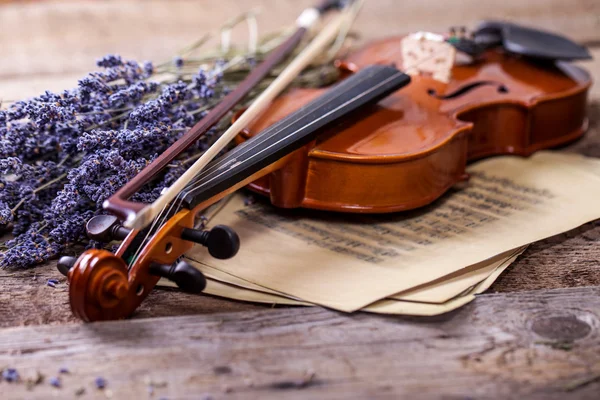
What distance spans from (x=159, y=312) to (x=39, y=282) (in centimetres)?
22

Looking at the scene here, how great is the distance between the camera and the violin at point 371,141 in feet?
2.96

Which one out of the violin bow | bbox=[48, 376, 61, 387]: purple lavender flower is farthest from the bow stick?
bbox=[48, 376, 61, 387]: purple lavender flower

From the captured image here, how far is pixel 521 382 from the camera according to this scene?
830 millimetres

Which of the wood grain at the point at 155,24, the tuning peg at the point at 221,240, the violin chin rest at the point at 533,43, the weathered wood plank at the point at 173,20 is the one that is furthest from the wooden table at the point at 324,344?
the weathered wood plank at the point at 173,20

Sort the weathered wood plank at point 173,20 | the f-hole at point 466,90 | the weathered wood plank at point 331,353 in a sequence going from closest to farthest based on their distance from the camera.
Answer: the weathered wood plank at point 331,353 → the f-hole at point 466,90 → the weathered wood plank at point 173,20

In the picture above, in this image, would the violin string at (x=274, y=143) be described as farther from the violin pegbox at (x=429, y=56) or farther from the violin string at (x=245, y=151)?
the violin pegbox at (x=429, y=56)

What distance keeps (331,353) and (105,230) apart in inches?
14.1

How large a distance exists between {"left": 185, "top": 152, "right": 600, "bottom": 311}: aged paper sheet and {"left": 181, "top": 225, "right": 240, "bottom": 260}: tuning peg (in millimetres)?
135

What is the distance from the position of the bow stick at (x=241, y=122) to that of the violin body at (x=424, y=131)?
0.11 feet

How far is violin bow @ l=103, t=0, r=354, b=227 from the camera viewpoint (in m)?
0.84

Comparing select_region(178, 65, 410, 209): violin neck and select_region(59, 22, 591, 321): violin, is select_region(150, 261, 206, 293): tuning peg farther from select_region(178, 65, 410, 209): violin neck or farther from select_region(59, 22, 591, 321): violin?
select_region(178, 65, 410, 209): violin neck

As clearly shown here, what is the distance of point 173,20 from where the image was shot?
7.22ft

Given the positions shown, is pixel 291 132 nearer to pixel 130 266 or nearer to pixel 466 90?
pixel 130 266

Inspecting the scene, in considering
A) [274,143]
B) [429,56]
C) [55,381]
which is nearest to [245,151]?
[274,143]
